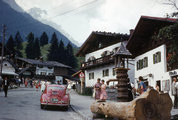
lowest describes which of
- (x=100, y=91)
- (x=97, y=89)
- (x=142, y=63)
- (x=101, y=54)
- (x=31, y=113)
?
(x=31, y=113)

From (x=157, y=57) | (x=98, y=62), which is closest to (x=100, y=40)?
(x=98, y=62)

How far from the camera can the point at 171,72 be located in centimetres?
2012

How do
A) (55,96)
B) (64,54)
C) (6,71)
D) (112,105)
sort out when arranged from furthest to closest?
(64,54), (6,71), (55,96), (112,105)

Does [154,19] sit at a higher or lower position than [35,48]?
lower

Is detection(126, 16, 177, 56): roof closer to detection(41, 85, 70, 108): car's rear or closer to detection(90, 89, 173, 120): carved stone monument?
detection(41, 85, 70, 108): car's rear

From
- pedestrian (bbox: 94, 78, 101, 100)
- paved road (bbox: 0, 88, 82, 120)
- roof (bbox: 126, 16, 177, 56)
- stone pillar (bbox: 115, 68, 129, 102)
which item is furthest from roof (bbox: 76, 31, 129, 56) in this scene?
stone pillar (bbox: 115, 68, 129, 102)

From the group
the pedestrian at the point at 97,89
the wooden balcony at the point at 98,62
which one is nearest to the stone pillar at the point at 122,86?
the pedestrian at the point at 97,89

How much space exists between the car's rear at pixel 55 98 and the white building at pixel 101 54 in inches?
803

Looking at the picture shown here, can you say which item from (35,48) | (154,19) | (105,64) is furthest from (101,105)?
(35,48)

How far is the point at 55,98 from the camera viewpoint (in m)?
14.9

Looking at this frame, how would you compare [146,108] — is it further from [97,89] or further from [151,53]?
[151,53]

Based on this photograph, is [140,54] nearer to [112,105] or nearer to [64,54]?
[112,105]

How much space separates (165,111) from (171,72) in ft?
40.1

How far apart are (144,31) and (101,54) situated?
16.2m
